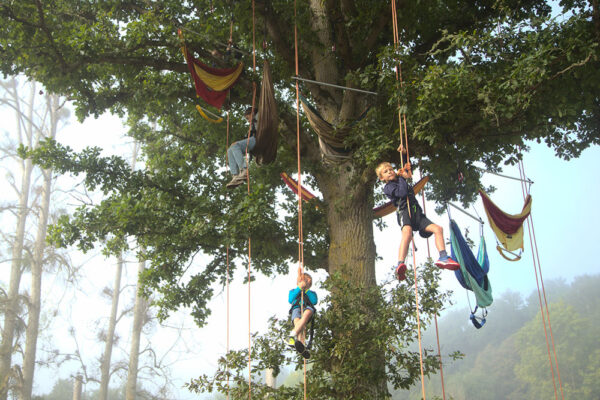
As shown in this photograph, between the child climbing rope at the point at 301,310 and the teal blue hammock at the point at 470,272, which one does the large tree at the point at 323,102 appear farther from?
the teal blue hammock at the point at 470,272

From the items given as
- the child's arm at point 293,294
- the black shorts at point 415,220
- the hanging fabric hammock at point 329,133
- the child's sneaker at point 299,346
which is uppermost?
the hanging fabric hammock at point 329,133

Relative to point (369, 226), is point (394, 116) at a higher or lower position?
higher

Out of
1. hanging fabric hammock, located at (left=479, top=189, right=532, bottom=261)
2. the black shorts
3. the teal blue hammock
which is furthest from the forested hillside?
the black shorts

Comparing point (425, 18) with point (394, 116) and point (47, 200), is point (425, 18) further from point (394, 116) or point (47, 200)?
point (47, 200)

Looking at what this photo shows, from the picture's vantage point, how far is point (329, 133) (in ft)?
17.9

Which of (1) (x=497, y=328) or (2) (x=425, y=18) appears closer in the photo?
(2) (x=425, y=18)

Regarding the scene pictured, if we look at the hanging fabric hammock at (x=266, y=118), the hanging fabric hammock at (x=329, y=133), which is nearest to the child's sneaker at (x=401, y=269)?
the hanging fabric hammock at (x=329, y=133)

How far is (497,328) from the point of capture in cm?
2012

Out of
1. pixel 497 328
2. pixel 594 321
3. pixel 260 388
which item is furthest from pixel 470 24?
pixel 497 328

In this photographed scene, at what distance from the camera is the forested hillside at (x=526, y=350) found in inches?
599

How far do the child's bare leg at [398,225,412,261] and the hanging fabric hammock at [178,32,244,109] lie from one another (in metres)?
2.94

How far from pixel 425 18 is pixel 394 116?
176cm

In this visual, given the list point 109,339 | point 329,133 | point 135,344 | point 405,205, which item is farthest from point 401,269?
point 109,339

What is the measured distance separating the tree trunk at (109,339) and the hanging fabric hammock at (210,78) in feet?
25.2
